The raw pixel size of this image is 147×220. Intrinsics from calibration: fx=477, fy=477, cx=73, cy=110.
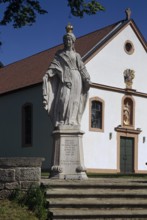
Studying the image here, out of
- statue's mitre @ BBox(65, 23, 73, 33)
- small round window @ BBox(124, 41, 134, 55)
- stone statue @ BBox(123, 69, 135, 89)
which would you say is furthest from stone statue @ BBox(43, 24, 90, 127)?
small round window @ BBox(124, 41, 134, 55)

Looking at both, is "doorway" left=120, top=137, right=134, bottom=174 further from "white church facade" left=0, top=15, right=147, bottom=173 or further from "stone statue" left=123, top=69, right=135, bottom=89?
"stone statue" left=123, top=69, right=135, bottom=89

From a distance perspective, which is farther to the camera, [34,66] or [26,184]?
[34,66]

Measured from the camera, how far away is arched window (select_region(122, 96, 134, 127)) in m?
31.4

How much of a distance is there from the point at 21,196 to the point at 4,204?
1.37 ft

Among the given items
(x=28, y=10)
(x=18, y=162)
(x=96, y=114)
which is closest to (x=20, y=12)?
(x=28, y=10)

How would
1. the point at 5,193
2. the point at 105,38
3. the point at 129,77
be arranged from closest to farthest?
the point at 5,193, the point at 105,38, the point at 129,77

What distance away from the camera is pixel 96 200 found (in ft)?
31.9

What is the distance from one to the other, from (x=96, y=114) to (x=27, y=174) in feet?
67.3

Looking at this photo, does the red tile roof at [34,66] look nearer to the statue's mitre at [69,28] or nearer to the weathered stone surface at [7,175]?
the statue's mitre at [69,28]

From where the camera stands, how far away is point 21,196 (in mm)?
9477

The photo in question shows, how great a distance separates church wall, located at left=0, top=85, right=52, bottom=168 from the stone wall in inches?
751

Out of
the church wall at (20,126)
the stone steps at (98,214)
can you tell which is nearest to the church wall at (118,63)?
the church wall at (20,126)

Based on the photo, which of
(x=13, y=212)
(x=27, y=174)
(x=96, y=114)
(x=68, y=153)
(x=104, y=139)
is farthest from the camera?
(x=96, y=114)

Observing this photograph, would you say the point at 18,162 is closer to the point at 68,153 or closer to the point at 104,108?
the point at 68,153
